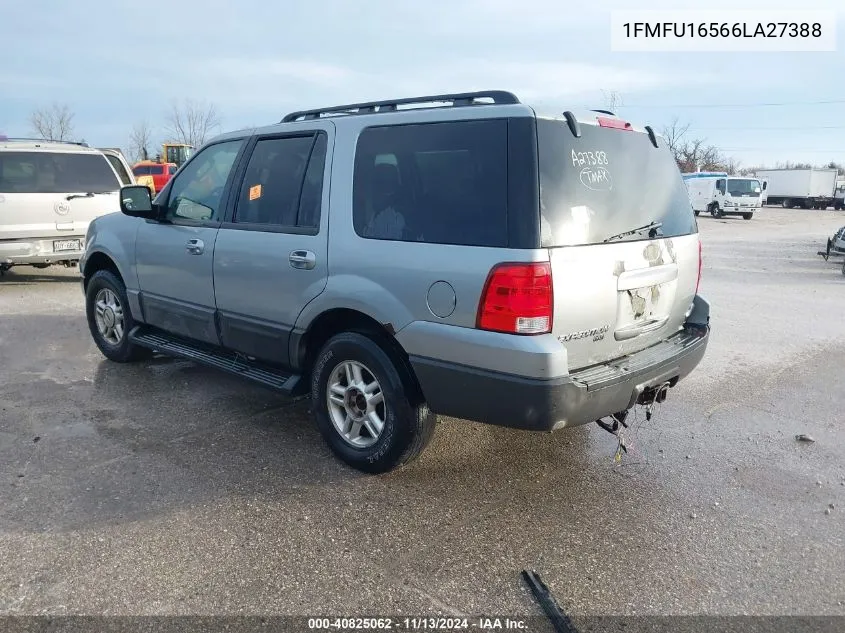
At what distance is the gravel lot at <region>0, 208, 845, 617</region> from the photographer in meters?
2.77

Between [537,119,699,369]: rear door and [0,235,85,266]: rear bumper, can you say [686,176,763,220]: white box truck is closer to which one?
[0,235,85,266]: rear bumper

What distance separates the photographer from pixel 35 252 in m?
9.05

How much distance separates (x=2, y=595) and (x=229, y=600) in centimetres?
89

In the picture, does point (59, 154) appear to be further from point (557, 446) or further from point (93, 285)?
point (557, 446)

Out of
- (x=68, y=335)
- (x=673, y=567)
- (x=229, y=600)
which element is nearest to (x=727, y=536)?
(x=673, y=567)

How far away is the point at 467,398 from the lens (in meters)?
3.28

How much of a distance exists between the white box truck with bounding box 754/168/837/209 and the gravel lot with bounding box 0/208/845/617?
53.0m

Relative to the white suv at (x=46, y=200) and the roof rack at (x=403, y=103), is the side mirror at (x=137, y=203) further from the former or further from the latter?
the white suv at (x=46, y=200)

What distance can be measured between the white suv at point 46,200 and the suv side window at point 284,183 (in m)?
5.73

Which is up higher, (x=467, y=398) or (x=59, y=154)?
(x=59, y=154)

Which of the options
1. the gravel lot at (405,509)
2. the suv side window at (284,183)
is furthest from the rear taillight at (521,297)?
the suv side window at (284,183)

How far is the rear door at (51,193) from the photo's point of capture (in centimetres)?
890

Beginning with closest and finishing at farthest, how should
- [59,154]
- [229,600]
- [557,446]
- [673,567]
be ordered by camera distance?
[229,600]
[673,567]
[557,446]
[59,154]

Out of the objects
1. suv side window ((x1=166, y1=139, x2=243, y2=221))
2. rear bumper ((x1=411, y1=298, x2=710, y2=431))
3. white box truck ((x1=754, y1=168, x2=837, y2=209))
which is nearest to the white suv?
suv side window ((x1=166, y1=139, x2=243, y2=221))
